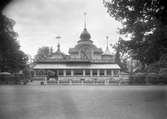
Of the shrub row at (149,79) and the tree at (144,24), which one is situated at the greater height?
the tree at (144,24)

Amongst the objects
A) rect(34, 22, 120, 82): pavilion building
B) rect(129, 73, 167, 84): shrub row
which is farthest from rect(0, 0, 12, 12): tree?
rect(34, 22, 120, 82): pavilion building

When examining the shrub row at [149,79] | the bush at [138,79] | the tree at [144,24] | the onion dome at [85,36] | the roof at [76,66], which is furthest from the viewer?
the onion dome at [85,36]

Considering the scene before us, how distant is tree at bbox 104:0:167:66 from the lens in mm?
9391

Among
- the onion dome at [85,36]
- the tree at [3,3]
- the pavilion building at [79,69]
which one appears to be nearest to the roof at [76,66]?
the pavilion building at [79,69]

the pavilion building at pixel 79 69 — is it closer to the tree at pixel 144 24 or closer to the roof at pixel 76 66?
the roof at pixel 76 66

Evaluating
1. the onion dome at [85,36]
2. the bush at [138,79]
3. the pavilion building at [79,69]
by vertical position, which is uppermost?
the onion dome at [85,36]

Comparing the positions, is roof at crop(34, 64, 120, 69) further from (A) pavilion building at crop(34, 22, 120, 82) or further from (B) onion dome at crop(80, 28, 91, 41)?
(B) onion dome at crop(80, 28, 91, 41)

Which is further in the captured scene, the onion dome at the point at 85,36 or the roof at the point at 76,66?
the onion dome at the point at 85,36

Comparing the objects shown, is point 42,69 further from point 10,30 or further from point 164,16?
point 164,16

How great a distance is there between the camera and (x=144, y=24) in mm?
11461

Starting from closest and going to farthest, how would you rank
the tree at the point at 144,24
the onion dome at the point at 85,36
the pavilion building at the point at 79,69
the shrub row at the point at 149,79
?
the tree at the point at 144,24
the shrub row at the point at 149,79
the pavilion building at the point at 79,69
the onion dome at the point at 85,36

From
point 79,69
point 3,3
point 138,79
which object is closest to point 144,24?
point 3,3

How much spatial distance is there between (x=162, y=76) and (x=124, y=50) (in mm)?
15940

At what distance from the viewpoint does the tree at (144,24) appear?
9391mm
